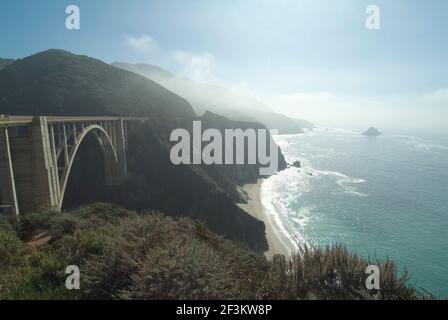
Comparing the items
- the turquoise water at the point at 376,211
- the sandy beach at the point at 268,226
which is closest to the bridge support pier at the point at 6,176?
the sandy beach at the point at 268,226

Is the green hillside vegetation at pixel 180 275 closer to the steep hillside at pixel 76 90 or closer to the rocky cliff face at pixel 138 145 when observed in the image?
the rocky cliff face at pixel 138 145

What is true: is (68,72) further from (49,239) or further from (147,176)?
(49,239)

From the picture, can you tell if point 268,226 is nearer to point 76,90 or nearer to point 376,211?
point 376,211

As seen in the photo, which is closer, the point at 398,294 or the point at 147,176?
the point at 398,294

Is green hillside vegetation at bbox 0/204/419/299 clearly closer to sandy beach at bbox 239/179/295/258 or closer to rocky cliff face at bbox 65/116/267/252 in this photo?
sandy beach at bbox 239/179/295/258

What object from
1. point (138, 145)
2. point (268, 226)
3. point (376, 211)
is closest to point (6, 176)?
point (268, 226)
